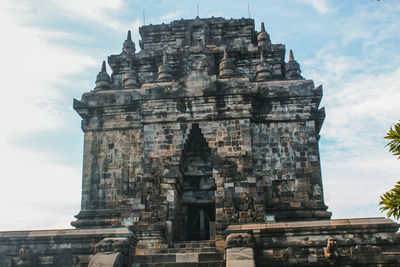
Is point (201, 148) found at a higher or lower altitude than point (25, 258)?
higher

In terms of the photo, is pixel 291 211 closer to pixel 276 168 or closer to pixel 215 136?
pixel 276 168

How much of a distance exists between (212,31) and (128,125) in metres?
7.83

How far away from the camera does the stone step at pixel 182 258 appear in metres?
14.2

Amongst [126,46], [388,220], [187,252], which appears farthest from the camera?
[126,46]

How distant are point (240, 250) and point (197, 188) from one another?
664 centimetres

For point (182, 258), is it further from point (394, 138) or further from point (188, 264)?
point (394, 138)

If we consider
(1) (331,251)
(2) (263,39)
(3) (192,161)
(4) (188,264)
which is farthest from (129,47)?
(1) (331,251)

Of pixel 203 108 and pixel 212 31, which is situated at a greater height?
pixel 212 31

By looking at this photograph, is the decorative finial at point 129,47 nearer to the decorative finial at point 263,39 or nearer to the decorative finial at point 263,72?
the decorative finial at point 263,39

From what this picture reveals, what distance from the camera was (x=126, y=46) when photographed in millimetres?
25062

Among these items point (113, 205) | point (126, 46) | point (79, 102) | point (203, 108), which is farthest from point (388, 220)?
point (126, 46)

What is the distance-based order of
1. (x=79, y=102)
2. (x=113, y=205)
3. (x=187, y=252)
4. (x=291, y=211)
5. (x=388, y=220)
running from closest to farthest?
(x=388, y=220), (x=187, y=252), (x=291, y=211), (x=113, y=205), (x=79, y=102)

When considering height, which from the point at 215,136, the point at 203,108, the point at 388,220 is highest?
the point at 203,108

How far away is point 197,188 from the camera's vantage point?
64.2ft
